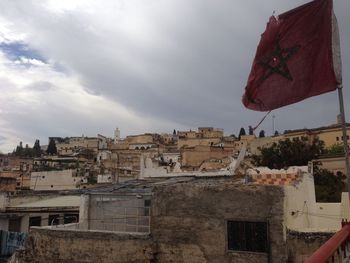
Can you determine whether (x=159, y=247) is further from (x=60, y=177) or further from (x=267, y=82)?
(x=60, y=177)

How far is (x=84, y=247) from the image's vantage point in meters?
14.6

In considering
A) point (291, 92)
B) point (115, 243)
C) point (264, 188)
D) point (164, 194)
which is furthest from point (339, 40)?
point (115, 243)

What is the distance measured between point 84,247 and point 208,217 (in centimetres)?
474

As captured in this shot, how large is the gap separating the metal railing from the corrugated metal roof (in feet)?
65.3

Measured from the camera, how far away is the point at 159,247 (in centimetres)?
1397

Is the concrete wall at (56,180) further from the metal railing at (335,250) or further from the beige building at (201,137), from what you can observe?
the metal railing at (335,250)

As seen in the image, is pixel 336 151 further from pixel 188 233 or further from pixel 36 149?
pixel 36 149

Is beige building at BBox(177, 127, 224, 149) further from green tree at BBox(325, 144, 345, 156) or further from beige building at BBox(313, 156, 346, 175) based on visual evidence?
beige building at BBox(313, 156, 346, 175)

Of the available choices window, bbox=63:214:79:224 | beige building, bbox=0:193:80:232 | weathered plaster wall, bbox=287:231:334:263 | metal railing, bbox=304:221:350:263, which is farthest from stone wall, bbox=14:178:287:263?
window, bbox=63:214:79:224

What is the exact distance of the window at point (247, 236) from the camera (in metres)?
12.4

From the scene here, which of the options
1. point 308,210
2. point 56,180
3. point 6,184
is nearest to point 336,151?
point 56,180

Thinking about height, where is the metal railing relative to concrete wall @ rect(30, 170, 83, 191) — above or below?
below

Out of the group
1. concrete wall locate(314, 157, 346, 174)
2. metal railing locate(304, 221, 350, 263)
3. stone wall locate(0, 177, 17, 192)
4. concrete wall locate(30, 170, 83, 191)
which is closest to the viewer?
metal railing locate(304, 221, 350, 263)

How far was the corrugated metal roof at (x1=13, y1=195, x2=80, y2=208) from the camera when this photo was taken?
2325 centimetres
